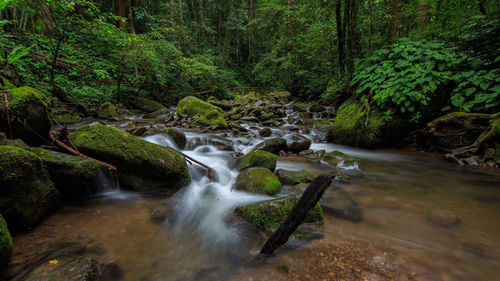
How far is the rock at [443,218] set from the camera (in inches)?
106

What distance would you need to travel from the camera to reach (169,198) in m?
3.37

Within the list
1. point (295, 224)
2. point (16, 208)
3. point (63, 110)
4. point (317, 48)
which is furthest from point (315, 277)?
point (317, 48)

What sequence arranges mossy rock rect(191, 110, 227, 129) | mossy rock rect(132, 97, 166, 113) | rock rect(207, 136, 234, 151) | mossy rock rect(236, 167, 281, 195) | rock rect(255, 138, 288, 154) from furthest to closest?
mossy rock rect(132, 97, 166, 113)
mossy rock rect(191, 110, 227, 129)
rock rect(207, 136, 234, 151)
rock rect(255, 138, 288, 154)
mossy rock rect(236, 167, 281, 195)

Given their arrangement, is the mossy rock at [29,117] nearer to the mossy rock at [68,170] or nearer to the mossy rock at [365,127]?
the mossy rock at [68,170]

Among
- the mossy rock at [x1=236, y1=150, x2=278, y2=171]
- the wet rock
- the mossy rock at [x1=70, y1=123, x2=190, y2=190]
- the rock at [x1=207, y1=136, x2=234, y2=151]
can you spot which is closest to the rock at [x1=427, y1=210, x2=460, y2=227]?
the mossy rock at [x1=236, y1=150, x2=278, y2=171]

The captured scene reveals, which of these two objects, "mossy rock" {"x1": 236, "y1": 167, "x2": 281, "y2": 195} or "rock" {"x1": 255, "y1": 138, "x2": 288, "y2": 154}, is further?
"rock" {"x1": 255, "y1": 138, "x2": 288, "y2": 154}

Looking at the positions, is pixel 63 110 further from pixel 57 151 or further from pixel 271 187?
pixel 271 187

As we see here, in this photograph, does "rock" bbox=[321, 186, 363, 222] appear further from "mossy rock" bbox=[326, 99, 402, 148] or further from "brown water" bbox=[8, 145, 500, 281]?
"mossy rock" bbox=[326, 99, 402, 148]

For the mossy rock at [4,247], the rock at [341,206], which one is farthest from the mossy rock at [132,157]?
the rock at [341,206]

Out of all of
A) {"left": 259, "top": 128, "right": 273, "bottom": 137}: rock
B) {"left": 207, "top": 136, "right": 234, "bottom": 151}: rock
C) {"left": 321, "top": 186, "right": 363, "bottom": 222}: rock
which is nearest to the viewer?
{"left": 321, "top": 186, "right": 363, "bottom": 222}: rock

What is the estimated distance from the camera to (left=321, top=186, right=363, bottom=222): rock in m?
2.94

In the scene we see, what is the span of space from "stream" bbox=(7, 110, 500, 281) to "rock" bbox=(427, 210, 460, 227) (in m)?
0.08

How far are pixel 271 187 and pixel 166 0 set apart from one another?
2622cm

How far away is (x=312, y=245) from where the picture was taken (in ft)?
7.38
